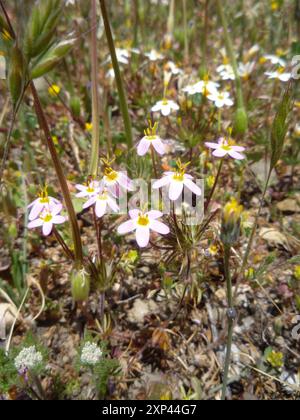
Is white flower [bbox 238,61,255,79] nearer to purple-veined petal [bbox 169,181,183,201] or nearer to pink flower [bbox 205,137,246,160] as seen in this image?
pink flower [bbox 205,137,246,160]

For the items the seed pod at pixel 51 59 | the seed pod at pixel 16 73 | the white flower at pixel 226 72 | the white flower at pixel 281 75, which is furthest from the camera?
the white flower at pixel 226 72

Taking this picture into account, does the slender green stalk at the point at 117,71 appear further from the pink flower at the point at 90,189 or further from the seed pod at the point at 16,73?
the seed pod at the point at 16,73

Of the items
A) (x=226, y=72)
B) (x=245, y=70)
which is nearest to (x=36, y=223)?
(x=226, y=72)

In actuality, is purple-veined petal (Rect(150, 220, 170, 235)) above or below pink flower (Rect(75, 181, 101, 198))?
below

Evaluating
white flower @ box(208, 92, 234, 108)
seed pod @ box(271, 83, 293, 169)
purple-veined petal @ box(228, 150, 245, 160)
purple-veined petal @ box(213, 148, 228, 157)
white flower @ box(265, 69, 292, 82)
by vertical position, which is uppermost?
white flower @ box(265, 69, 292, 82)

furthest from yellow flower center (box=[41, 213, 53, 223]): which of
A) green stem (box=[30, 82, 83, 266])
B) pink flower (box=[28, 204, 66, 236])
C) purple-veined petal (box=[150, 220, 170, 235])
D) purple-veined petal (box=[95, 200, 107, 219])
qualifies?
purple-veined petal (box=[150, 220, 170, 235])

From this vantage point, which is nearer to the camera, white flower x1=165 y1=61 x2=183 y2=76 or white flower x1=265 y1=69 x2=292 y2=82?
white flower x1=265 y1=69 x2=292 y2=82

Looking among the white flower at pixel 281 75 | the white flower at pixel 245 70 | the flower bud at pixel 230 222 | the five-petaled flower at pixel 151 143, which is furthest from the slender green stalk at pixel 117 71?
the white flower at pixel 245 70

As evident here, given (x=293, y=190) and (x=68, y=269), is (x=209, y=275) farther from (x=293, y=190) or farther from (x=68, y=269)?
(x=293, y=190)
